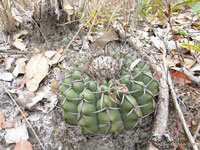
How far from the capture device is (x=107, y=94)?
1.27 meters

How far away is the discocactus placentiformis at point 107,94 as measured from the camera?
123 cm

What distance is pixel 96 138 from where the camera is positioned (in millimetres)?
1468

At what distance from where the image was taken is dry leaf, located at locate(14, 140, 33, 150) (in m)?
1.49

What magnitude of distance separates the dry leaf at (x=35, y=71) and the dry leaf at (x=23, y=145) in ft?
1.74

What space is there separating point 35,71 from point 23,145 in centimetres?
78

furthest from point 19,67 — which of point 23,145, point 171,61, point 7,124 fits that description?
point 171,61

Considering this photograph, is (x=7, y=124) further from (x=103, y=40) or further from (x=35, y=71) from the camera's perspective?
(x=103, y=40)

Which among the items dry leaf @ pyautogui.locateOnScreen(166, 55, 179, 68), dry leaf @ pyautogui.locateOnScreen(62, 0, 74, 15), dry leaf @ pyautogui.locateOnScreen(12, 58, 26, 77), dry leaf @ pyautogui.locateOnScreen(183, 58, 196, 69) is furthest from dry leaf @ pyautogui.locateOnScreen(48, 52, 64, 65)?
dry leaf @ pyautogui.locateOnScreen(183, 58, 196, 69)

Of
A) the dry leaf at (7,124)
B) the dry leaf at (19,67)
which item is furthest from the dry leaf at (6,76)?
the dry leaf at (7,124)

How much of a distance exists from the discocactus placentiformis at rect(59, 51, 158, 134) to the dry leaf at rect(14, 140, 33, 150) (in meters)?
0.39

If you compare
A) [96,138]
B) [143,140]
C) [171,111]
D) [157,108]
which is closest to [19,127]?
[96,138]

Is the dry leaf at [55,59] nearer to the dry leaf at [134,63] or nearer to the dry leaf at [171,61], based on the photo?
the dry leaf at [134,63]

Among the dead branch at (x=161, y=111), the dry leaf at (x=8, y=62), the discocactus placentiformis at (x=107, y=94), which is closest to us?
the discocactus placentiformis at (x=107, y=94)

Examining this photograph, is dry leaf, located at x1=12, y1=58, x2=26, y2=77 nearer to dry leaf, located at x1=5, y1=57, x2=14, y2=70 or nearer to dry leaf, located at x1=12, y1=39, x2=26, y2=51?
dry leaf, located at x1=5, y1=57, x2=14, y2=70
